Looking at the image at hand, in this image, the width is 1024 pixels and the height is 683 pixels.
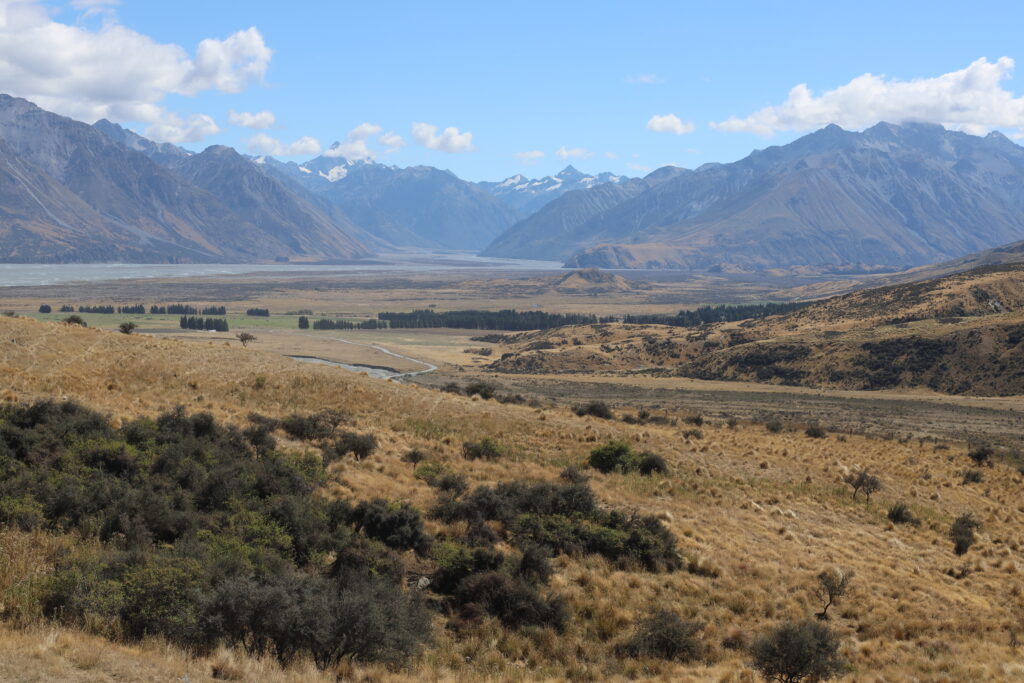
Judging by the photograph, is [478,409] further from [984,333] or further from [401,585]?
[984,333]

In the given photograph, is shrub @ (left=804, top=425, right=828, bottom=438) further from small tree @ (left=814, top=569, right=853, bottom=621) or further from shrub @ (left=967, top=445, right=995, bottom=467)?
small tree @ (left=814, top=569, right=853, bottom=621)

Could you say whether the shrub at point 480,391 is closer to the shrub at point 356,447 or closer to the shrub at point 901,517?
the shrub at point 356,447

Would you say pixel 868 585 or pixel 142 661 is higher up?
pixel 142 661

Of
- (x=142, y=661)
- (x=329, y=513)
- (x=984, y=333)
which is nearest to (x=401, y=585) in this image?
(x=329, y=513)

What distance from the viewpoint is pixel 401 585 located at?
15109mm

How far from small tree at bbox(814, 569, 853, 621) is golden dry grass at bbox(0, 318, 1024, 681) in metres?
0.24

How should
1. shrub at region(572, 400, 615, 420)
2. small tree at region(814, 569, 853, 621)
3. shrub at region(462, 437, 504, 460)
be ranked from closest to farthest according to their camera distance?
small tree at region(814, 569, 853, 621) < shrub at region(462, 437, 504, 460) < shrub at region(572, 400, 615, 420)

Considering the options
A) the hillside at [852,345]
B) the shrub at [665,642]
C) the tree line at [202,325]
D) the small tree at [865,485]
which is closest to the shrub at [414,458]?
the shrub at [665,642]

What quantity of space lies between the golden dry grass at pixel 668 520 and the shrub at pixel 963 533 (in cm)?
41

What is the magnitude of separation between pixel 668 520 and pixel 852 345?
83970mm

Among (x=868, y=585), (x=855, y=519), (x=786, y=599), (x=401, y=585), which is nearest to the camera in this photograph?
(x=401, y=585)

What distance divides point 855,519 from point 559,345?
350 ft

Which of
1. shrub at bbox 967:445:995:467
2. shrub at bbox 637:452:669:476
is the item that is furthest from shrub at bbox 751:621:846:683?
shrub at bbox 967:445:995:467

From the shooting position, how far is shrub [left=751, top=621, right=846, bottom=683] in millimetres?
12586
